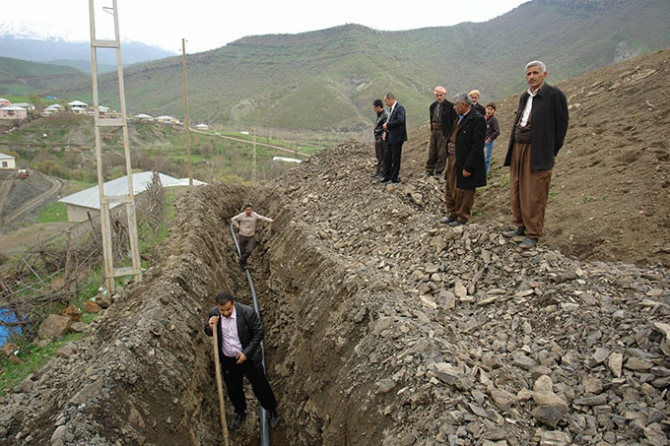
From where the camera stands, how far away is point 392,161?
8.67 m

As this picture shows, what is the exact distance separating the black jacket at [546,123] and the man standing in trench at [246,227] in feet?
20.6

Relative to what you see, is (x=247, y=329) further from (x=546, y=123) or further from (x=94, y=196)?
(x=94, y=196)

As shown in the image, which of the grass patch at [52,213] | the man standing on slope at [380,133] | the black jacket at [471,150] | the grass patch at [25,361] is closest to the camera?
the grass patch at [25,361]

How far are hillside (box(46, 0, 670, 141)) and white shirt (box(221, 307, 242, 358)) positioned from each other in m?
40.4

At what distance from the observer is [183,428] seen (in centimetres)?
501

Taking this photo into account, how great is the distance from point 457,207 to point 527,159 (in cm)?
148

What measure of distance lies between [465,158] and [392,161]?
9.00ft

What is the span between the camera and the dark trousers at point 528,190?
4984 millimetres

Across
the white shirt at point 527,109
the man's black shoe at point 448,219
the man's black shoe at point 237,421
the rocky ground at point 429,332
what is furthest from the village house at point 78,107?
the white shirt at point 527,109

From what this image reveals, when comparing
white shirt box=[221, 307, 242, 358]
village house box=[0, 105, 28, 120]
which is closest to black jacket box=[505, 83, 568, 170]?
white shirt box=[221, 307, 242, 358]

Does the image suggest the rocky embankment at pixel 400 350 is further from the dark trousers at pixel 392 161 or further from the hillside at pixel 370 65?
the hillside at pixel 370 65

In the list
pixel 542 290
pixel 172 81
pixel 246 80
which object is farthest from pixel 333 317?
pixel 172 81

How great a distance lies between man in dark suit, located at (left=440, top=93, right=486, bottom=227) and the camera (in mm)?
5867

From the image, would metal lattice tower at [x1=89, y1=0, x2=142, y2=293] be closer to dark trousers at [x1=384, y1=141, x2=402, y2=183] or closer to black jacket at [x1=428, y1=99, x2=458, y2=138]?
dark trousers at [x1=384, y1=141, x2=402, y2=183]
